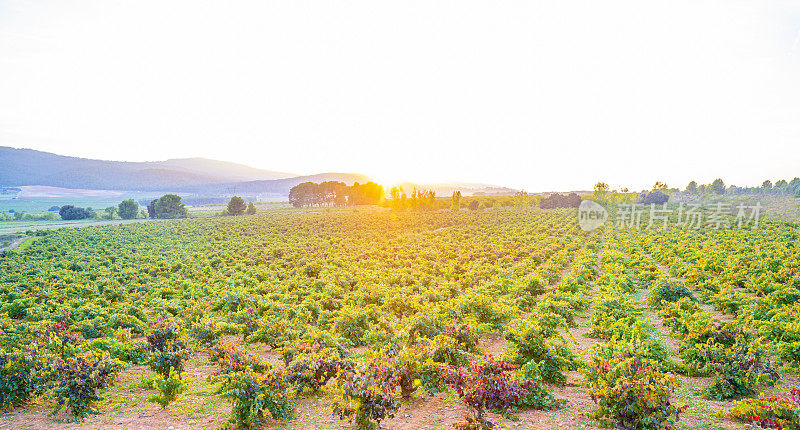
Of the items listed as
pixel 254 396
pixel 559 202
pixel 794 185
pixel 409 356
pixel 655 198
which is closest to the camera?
pixel 254 396

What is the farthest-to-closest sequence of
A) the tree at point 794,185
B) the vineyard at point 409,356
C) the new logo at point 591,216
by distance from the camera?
the tree at point 794,185
the new logo at point 591,216
the vineyard at point 409,356

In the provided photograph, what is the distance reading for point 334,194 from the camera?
507 ft

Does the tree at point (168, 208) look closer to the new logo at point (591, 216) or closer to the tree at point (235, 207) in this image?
the tree at point (235, 207)

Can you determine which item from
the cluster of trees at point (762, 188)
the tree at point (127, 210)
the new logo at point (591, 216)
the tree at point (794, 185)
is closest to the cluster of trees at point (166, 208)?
the tree at point (127, 210)

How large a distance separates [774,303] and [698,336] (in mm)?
9584

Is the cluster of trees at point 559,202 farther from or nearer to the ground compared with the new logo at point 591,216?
farther from the ground

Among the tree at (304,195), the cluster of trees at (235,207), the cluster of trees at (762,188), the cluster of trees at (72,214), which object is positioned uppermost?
the cluster of trees at (762,188)

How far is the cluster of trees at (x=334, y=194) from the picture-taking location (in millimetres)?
145500

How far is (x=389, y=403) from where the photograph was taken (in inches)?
302

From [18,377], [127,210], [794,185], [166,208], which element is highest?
[794,185]

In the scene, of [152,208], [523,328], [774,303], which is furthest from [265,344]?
[152,208]

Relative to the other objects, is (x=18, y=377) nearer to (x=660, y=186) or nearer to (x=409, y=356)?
(x=409, y=356)

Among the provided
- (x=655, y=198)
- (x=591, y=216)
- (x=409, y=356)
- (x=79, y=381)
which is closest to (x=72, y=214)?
(x=79, y=381)

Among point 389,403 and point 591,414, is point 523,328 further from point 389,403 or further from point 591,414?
point 389,403
